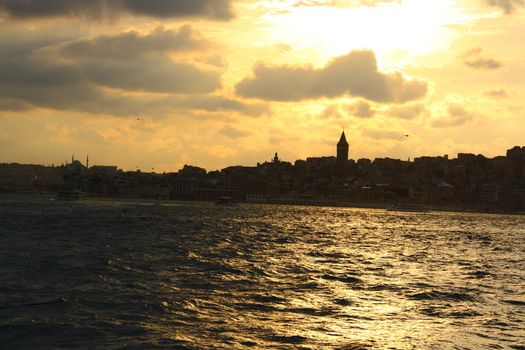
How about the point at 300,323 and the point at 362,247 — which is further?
the point at 362,247

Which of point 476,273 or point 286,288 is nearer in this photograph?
point 286,288

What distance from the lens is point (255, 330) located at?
21656 millimetres

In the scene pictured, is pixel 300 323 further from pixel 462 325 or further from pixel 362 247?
pixel 362 247

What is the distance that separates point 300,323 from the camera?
75.5 feet

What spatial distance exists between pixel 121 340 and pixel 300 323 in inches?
244

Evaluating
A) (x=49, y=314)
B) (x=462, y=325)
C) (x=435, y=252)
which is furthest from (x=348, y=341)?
(x=435, y=252)

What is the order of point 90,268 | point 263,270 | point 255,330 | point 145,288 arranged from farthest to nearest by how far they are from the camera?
point 263,270
point 90,268
point 145,288
point 255,330

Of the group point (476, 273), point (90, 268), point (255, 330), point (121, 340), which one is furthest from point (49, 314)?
point (476, 273)

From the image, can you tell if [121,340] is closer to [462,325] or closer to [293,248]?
[462,325]

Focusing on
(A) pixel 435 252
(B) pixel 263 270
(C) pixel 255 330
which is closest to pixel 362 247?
(A) pixel 435 252

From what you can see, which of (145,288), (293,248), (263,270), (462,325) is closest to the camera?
(462,325)

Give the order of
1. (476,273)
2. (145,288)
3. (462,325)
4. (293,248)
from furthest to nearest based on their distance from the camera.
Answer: (293,248), (476,273), (145,288), (462,325)

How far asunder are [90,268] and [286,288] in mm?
10677

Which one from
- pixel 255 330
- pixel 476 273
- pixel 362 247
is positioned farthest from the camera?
pixel 362 247
